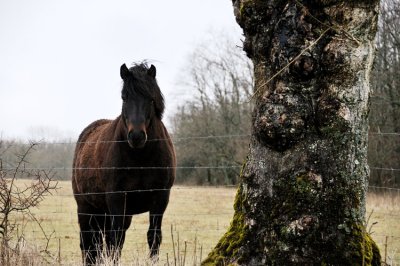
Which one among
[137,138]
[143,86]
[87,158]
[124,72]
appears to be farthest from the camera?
[87,158]

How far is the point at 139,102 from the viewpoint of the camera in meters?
6.17

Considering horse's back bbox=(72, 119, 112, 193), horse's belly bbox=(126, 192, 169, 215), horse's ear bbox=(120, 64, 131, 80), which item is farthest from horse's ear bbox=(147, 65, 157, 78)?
horse's belly bbox=(126, 192, 169, 215)

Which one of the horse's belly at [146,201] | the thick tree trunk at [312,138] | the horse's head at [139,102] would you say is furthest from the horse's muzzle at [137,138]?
the thick tree trunk at [312,138]

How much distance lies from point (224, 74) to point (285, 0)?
38.6m

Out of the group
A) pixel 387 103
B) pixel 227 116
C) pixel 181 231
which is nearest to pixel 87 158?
pixel 181 231

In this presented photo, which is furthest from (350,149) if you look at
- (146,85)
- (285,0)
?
(146,85)

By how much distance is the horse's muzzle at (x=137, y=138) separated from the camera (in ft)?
19.3

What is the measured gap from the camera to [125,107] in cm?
624

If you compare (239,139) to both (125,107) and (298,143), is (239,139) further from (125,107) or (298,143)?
(298,143)

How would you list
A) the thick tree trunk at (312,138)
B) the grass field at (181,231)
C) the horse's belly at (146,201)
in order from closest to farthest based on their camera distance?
the thick tree trunk at (312,138), the horse's belly at (146,201), the grass field at (181,231)

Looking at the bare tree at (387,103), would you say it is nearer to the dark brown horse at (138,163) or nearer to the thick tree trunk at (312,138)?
the dark brown horse at (138,163)

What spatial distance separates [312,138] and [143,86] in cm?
327

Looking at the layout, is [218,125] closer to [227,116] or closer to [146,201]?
[227,116]

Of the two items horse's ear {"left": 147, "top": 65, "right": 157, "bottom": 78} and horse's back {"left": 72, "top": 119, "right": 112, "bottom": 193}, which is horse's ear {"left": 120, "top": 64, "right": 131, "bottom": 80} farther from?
horse's back {"left": 72, "top": 119, "right": 112, "bottom": 193}
